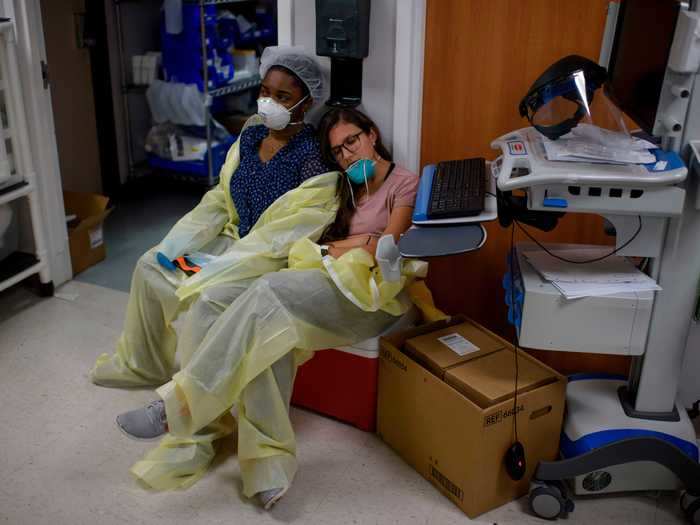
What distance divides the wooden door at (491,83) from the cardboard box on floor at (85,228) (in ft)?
5.44

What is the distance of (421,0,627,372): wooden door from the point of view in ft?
7.53

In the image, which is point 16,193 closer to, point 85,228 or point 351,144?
point 85,228

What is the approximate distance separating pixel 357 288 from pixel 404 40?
2.64 ft

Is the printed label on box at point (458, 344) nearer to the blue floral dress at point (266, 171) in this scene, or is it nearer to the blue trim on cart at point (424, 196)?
the blue trim on cart at point (424, 196)

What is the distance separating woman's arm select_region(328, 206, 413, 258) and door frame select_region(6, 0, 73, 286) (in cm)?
146

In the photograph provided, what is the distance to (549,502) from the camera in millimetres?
2057

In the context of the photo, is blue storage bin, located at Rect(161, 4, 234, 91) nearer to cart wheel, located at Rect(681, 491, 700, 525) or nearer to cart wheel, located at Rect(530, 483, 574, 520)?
cart wheel, located at Rect(530, 483, 574, 520)

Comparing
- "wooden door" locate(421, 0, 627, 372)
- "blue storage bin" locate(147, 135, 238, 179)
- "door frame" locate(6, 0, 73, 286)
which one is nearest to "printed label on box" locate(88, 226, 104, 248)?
"door frame" locate(6, 0, 73, 286)

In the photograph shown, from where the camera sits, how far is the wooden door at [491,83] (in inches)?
90.4

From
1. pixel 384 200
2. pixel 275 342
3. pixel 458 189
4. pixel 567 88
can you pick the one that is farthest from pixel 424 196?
pixel 275 342

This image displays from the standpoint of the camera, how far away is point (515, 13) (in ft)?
7.62

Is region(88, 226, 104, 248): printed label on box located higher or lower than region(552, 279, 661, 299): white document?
lower

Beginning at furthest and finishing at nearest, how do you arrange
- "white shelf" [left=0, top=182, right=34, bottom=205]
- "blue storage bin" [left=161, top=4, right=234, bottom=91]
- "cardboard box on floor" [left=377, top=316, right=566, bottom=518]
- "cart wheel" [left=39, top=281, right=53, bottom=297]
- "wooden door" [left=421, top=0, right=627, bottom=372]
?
"blue storage bin" [left=161, top=4, right=234, bottom=91]
"cart wheel" [left=39, top=281, right=53, bottom=297]
"white shelf" [left=0, top=182, right=34, bottom=205]
"wooden door" [left=421, top=0, right=627, bottom=372]
"cardboard box on floor" [left=377, top=316, right=566, bottom=518]

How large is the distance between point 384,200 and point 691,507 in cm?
119
